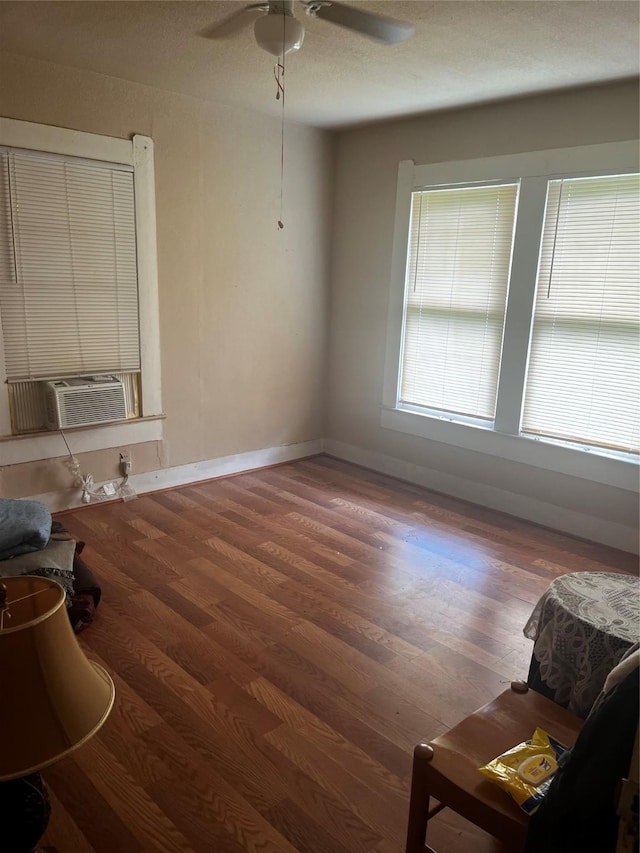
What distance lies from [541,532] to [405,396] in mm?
1409

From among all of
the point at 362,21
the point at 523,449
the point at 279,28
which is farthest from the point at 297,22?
the point at 523,449

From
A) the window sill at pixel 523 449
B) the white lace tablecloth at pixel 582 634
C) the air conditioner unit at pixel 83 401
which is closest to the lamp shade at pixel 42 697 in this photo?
the white lace tablecloth at pixel 582 634

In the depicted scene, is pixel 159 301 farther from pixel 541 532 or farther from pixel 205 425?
pixel 541 532

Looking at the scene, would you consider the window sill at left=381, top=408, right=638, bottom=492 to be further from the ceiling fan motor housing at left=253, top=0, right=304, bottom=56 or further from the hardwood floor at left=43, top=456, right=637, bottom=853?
the ceiling fan motor housing at left=253, top=0, right=304, bottom=56

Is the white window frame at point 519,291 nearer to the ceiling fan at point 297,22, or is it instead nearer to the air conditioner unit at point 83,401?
the ceiling fan at point 297,22

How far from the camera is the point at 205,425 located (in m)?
4.39

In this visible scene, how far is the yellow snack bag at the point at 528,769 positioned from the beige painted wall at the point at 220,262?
3122 millimetres

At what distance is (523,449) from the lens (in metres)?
3.88

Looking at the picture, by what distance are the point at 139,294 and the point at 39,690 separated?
3.23 metres

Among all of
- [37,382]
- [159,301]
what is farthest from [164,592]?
[159,301]

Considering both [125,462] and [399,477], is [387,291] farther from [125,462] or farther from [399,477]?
[125,462]

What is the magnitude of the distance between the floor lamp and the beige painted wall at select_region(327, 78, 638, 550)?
3.27m

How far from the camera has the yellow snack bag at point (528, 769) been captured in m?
1.28

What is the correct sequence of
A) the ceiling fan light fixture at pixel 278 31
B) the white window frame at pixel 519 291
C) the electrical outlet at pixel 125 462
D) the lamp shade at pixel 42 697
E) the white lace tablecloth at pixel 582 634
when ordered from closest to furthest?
1. the lamp shade at pixel 42 697
2. the white lace tablecloth at pixel 582 634
3. the ceiling fan light fixture at pixel 278 31
4. the white window frame at pixel 519 291
5. the electrical outlet at pixel 125 462
